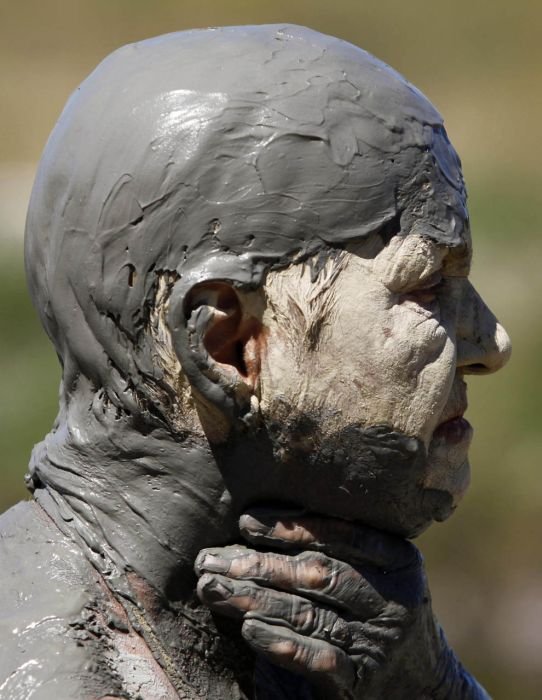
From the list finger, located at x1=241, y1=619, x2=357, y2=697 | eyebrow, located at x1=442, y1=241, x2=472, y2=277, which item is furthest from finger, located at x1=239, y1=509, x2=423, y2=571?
eyebrow, located at x1=442, y1=241, x2=472, y2=277

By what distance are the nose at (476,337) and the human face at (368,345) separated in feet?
0.19

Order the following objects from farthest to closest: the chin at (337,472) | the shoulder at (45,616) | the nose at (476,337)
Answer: the nose at (476,337) < the chin at (337,472) < the shoulder at (45,616)

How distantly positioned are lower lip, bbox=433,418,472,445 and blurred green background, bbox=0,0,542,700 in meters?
4.29

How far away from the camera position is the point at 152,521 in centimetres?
224

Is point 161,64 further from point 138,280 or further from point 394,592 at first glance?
point 394,592

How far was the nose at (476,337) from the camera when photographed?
90.0 inches

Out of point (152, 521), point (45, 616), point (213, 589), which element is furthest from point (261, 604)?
point (45, 616)

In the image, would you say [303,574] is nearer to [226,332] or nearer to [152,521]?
[152,521]

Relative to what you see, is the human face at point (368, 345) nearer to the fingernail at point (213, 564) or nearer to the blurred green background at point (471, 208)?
the fingernail at point (213, 564)

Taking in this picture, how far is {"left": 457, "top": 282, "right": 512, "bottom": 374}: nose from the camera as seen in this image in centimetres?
229

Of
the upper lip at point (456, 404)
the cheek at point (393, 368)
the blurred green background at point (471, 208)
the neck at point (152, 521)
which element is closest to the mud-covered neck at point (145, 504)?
the neck at point (152, 521)

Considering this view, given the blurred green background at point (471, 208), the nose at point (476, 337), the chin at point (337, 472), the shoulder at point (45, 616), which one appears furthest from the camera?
the blurred green background at point (471, 208)

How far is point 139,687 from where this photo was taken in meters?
2.14

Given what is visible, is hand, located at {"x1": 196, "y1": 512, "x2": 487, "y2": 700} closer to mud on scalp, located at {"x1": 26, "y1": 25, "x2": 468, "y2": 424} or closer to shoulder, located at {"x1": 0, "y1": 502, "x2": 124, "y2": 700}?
shoulder, located at {"x1": 0, "y1": 502, "x2": 124, "y2": 700}
